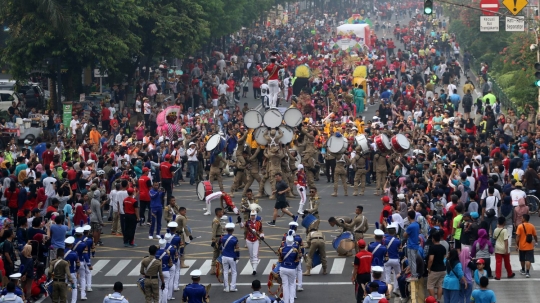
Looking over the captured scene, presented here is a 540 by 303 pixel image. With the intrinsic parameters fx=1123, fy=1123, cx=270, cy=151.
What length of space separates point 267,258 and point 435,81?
109 feet

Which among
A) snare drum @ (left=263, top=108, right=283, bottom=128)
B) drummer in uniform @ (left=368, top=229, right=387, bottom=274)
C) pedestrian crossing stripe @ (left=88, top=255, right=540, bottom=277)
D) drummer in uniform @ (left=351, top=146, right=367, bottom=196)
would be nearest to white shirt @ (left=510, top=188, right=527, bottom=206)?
pedestrian crossing stripe @ (left=88, top=255, right=540, bottom=277)

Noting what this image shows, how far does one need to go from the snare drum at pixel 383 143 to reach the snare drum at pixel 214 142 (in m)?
4.75

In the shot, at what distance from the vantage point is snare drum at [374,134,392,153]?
111 feet

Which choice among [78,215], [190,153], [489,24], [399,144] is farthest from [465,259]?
[489,24]

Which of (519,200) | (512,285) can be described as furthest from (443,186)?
(512,285)

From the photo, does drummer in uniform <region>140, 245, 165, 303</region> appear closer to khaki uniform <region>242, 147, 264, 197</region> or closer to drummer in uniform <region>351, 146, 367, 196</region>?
khaki uniform <region>242, 147, 264, 197</region>

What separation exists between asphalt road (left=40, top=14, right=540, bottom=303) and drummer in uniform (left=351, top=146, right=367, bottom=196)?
35cm

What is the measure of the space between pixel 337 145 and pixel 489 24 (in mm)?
11652

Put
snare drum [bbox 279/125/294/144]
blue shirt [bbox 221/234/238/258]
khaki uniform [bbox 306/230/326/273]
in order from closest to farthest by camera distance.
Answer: blue shirt [bbox 221/234/238/258], khaki uniform [bbox 306/230/326/273], snare drum [bbox 279/125/294/144]

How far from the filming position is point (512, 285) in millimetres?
24438

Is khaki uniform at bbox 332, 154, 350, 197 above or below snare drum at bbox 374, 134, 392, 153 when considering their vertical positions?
below

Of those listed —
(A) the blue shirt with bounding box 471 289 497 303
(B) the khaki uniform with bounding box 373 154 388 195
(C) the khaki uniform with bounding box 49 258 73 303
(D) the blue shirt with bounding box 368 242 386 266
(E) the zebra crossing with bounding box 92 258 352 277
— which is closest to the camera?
(A) the blue shirt with bounding box 471 289 497 303

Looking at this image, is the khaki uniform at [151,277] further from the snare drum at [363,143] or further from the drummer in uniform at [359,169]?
the snare drum at [363,143]

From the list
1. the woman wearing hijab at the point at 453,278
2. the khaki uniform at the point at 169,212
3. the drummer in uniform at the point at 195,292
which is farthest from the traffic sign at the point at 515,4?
the drummer in uniform at the point at 195,292
